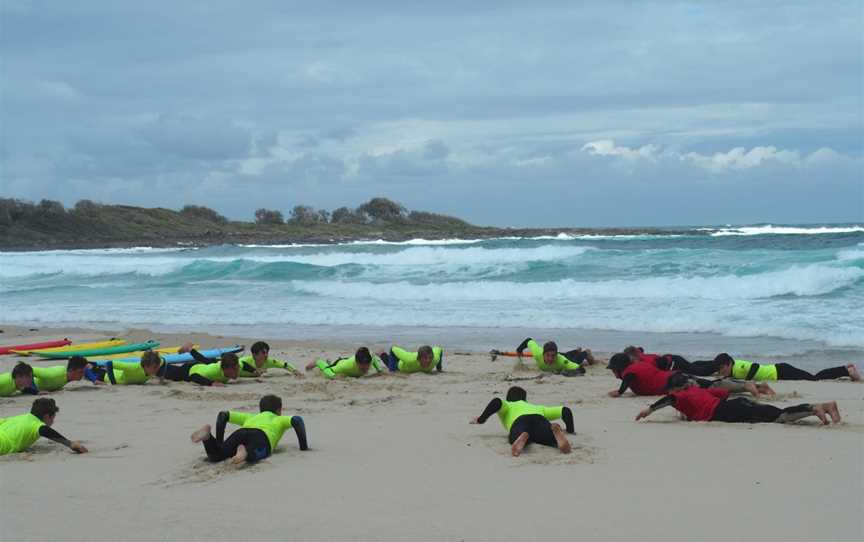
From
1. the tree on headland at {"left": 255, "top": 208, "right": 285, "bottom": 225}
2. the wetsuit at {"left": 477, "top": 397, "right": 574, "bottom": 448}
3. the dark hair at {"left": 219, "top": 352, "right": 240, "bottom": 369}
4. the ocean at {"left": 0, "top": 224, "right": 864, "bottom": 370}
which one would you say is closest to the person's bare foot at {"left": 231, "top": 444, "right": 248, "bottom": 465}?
the wetsuit at {"left": 477, "top": 397, "right": 574, "bottom": 448}

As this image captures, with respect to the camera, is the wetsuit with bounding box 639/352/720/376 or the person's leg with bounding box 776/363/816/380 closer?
the wetsuit with bounding box 639/352/720/376

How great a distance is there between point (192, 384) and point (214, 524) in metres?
5.64

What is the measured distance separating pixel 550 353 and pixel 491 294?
1042 centimetres

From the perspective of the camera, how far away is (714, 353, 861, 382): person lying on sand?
947 centimetres

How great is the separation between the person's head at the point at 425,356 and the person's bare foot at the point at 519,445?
4.54 meters

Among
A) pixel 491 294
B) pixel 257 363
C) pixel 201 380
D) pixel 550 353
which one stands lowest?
pixel 201 380

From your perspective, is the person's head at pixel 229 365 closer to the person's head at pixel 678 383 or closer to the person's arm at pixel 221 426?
→ the person's arm at pixel 221 426

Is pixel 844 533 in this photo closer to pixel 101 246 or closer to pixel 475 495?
pixel 475 495

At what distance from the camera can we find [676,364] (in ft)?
32.1

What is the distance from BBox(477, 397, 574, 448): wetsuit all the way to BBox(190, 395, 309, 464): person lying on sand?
148 cm

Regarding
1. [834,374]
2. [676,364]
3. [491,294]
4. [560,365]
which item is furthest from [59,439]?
[491,294]

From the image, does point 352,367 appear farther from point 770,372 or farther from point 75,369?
point 770,372

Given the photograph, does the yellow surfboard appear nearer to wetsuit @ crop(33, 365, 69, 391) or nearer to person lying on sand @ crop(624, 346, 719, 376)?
wetsuit @ crop(33, 365, 69, 391)

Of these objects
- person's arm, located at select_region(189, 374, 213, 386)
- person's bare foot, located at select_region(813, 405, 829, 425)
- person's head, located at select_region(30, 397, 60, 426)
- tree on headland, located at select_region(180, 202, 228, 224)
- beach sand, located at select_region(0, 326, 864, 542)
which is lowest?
person's arm, located at select_region(189, 374, 213, 386)
